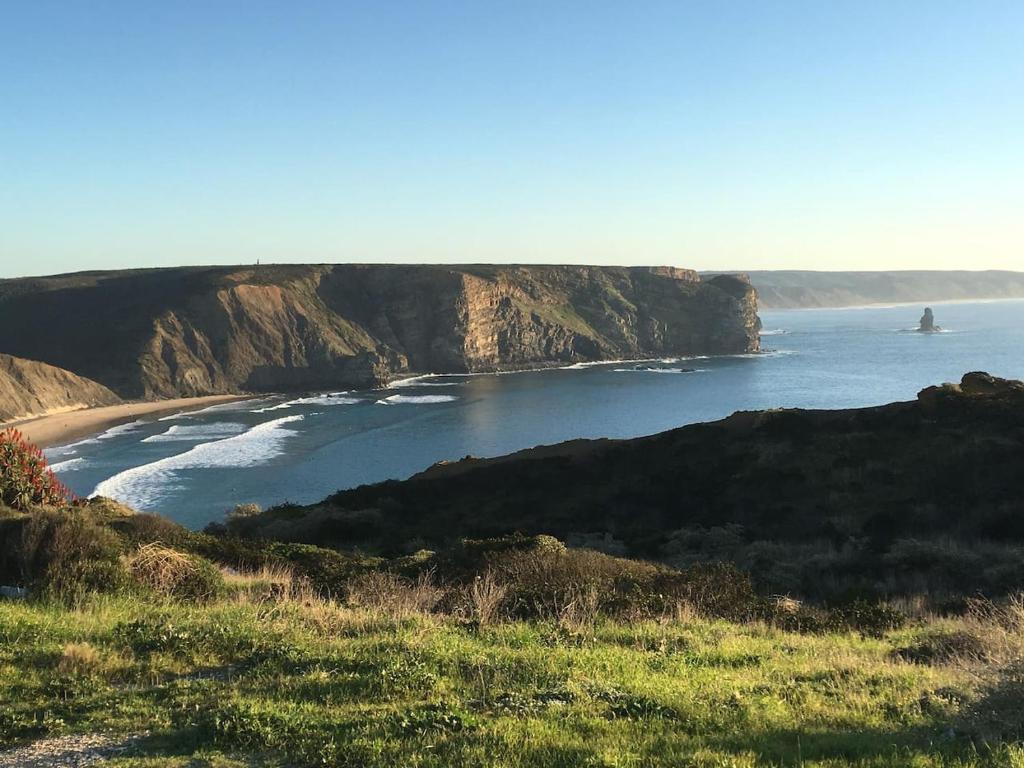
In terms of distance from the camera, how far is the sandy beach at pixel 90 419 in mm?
83000

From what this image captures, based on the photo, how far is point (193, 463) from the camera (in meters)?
65.9

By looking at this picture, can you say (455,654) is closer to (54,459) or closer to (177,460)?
(177,460)

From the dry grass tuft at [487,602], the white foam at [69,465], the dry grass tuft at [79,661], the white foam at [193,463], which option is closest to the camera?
the dry grass tuft at [79,661]

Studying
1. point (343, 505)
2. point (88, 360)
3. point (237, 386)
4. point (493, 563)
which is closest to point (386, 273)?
point (237, 386)

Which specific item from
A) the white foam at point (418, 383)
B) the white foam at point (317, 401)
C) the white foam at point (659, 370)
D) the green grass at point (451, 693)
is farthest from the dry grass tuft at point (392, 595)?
the white foam at point (659, 370)

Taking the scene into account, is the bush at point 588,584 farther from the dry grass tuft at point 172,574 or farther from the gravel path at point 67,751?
the gravel path at point 67,751

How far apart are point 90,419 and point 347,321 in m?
62.1

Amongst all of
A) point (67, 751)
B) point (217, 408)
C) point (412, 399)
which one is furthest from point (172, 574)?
point (217, 408)

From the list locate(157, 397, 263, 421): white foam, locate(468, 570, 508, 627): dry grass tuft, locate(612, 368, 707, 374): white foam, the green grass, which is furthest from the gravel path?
locate(612, 368, 707, 374): white foam

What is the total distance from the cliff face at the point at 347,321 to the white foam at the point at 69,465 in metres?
47.1

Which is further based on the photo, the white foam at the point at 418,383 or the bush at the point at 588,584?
the white foam at the point at 418,383

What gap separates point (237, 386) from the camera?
4924 inches

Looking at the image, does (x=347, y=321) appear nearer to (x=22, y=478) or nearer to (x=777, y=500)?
(x=777, y=500)

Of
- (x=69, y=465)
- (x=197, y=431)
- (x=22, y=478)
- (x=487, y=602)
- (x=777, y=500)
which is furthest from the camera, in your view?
(x=197, y=431)
